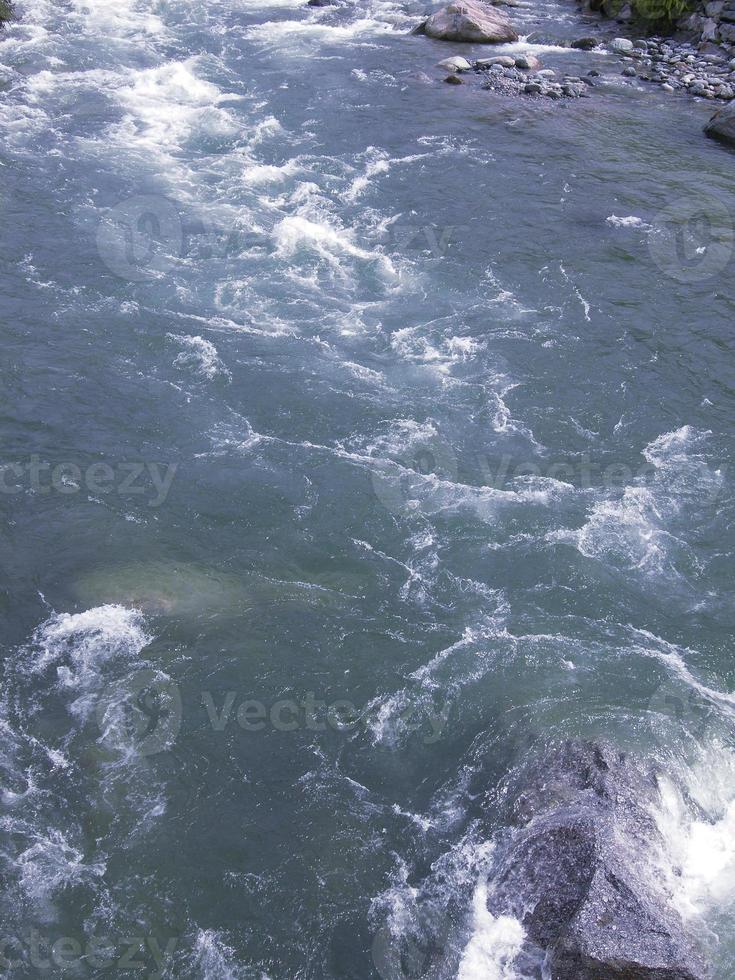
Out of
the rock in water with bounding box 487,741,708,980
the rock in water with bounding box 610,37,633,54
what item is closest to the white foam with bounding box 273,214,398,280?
the rock in water with bounding box 487,741,708,980

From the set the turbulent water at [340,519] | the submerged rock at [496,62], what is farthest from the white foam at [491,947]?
the submerged rock at [496,62]

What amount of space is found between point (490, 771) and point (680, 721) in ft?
9.80

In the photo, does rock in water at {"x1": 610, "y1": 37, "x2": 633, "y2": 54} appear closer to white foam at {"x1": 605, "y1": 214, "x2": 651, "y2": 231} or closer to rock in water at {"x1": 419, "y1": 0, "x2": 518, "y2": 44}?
rock in water at {"x1": 419, "y1": 0, "x2": 518, "y2": 44}

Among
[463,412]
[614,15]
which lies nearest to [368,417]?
[463,412]

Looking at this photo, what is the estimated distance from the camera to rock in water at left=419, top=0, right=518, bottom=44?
35.6m

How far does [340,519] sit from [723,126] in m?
20.9

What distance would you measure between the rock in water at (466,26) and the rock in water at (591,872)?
3125cm

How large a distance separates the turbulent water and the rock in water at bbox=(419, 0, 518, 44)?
371 inches

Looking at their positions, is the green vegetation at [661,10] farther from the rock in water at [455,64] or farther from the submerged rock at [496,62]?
the rock in water at [455,64]

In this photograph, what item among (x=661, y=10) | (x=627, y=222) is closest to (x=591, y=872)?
(x=627, y=222)

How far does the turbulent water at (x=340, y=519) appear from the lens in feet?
38.9

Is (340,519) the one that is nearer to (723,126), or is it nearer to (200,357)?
(200,357)

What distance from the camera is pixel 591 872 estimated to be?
11.1 m

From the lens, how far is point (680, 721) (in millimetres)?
13492
